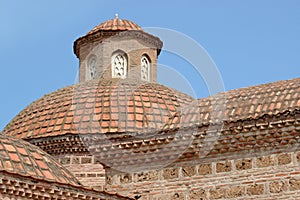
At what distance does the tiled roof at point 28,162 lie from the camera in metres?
11.2

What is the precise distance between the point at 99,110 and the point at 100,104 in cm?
21

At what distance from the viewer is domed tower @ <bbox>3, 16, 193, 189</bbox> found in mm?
15531

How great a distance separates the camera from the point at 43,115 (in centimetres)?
1661

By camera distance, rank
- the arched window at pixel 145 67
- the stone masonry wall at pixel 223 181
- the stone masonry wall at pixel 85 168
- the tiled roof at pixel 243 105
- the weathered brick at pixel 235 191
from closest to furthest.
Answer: the stone masonry wall at pixel 223 181
the weathered brick at pixel 235 191
the tiled roof at pixel 243 105
the stone masonry wall at pixel 85 168
the arched window at pixel 145 67

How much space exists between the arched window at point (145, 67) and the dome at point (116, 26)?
2.45 feet

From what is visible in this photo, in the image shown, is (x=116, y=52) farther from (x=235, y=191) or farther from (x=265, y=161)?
(x=265, y=161)

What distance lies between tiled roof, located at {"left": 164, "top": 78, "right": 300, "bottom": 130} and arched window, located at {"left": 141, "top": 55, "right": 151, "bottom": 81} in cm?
634

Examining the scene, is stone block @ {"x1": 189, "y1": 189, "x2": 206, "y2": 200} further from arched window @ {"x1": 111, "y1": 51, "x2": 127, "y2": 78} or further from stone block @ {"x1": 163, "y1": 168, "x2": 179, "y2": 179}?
arched window @ {"x1": 111, "y1": 51, "x2": 127, "y2": 78}

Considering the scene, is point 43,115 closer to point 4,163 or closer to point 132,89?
point 132,89

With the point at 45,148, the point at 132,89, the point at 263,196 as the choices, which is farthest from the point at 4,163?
the point at 132,89

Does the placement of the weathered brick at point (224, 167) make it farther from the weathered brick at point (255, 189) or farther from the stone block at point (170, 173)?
the stone block at point (170, 173)

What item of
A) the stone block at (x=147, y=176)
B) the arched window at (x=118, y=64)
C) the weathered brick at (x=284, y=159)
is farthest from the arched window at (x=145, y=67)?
the weathered brick at (x=284, y=159)

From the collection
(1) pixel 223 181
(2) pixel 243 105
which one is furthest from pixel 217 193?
(2) pixel 243 105

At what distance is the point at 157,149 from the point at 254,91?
183cm
